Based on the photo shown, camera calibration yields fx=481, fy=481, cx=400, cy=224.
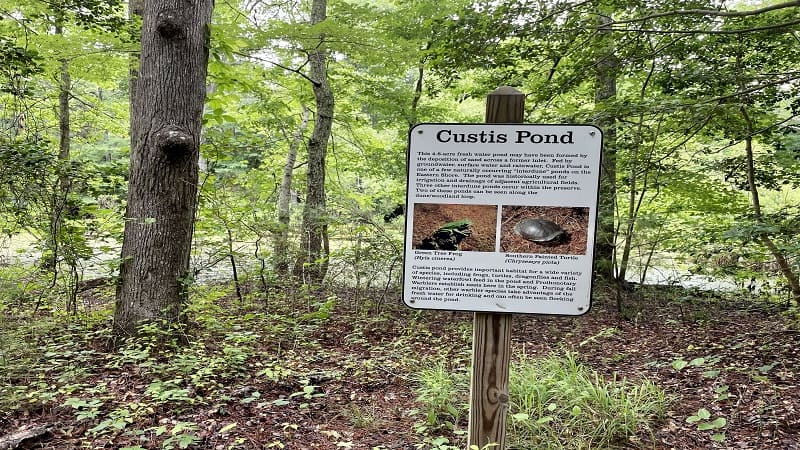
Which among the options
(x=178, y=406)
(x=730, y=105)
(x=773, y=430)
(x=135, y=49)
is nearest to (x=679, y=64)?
Result: (x=730, y=105)

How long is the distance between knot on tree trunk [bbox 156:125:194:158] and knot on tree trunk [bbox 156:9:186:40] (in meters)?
0.89

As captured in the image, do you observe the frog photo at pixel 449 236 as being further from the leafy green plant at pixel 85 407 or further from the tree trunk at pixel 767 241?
the tree trunk at pixel 767 241

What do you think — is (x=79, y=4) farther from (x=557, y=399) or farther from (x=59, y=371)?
(x=557, y=399)

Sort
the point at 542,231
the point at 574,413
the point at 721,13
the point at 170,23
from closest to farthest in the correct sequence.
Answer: the point at 542,231 < the point at 574,413 < the point at 721,13 < the point at 170,23

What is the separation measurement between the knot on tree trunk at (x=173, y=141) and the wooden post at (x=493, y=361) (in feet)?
11.3

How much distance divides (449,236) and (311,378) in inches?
114

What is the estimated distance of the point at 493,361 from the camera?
2.26 metres

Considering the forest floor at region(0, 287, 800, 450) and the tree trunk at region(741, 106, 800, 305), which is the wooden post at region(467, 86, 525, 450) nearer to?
the forest floor at region(0, 287, 800, 450)

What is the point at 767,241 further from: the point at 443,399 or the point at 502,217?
the point at 502,217

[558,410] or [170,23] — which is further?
[170,23]

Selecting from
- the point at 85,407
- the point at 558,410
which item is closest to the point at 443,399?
the point at 558,410

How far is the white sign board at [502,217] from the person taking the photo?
208 cm

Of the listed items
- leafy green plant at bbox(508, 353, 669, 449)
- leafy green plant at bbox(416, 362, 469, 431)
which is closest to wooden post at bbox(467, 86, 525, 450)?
leafy green plant at bbox(508, 353, 669, 449)

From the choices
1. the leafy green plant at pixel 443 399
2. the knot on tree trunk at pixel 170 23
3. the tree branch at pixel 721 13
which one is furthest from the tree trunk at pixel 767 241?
the knot on tree trunk at pixel 170 23
